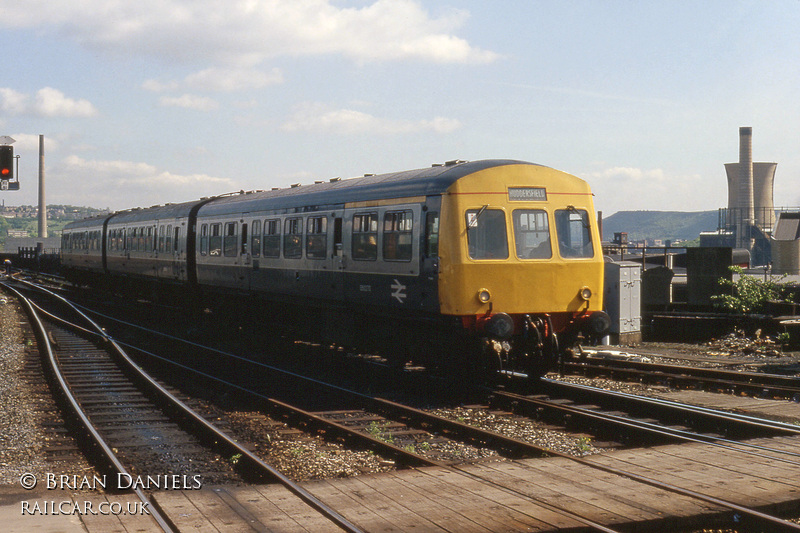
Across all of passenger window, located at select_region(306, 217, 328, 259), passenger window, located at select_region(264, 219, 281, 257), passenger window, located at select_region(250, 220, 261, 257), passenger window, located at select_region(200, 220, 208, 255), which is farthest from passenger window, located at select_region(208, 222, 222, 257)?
passenger window, located at select_region(306, 217, 328, 259)

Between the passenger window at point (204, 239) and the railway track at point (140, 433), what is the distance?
197 inches

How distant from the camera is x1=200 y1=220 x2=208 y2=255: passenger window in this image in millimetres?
21172

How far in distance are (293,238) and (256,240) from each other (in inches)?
86.0

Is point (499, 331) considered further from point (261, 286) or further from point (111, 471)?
point (261, 286)

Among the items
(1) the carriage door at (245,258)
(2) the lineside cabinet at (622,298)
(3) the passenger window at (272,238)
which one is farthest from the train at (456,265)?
(2) the lineside cabinet at (622,298)

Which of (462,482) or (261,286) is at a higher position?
(261,286)

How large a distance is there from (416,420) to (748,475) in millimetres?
4215

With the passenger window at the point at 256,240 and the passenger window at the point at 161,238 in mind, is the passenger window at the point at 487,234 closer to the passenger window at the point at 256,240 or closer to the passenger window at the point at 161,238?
the passenger window at the point at 256,240

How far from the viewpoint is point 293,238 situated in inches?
637

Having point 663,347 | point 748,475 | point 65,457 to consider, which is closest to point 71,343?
point 65,457

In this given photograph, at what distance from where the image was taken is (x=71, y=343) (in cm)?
1909

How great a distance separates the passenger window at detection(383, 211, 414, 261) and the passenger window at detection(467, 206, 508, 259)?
3.57 ft

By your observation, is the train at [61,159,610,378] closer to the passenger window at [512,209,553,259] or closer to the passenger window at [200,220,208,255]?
the passenger window at [512,209,553,259]

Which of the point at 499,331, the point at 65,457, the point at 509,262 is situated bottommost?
the point at 65,457
